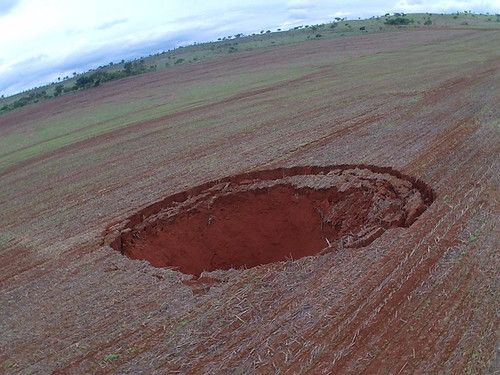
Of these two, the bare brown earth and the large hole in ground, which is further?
the large hole in ground

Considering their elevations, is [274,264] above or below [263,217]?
above

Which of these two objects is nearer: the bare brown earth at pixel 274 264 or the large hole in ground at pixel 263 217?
the bare brown earth at pixel 274 264

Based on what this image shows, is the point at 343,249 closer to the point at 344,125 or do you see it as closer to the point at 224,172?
the point at 224,172

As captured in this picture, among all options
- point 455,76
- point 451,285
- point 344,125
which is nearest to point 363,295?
point 451,285

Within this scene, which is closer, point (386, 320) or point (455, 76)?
point (386, 320)
